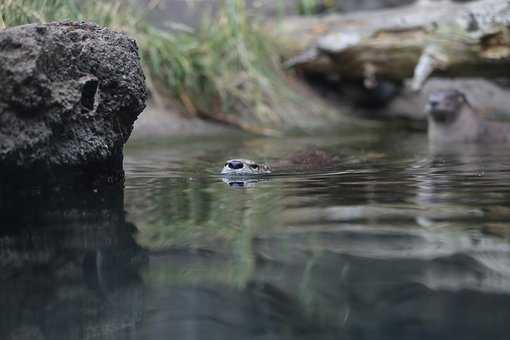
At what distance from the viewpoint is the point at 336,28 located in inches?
296

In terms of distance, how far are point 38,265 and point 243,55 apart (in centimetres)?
545

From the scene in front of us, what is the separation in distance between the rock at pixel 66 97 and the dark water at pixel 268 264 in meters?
0.17

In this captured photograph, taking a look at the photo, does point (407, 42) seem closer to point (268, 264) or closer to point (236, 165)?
point (236, 165)

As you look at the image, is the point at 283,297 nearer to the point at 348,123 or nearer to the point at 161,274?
the point at 161,274

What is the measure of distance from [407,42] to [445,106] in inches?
34.4

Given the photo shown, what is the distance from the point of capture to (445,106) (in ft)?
20.2

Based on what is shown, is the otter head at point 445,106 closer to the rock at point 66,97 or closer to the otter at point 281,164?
the otter at point 281,164

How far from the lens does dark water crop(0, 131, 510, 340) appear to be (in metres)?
1.20

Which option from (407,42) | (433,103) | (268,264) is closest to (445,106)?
(433,103)

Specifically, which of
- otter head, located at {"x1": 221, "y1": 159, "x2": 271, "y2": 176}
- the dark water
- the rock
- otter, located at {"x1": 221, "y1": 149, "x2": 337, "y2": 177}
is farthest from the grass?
the dark water

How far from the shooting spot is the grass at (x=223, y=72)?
668 cm

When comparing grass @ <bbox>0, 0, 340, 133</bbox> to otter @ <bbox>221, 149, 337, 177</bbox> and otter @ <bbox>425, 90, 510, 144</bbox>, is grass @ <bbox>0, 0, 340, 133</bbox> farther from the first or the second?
otter @ <bbox>221, 149, 337, 177</bbox>

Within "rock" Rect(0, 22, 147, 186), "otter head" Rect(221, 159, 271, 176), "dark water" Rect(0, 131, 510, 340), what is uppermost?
"rock" Rect(0, 22, 147, 186)

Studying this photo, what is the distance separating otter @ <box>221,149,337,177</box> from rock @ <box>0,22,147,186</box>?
68 cm
